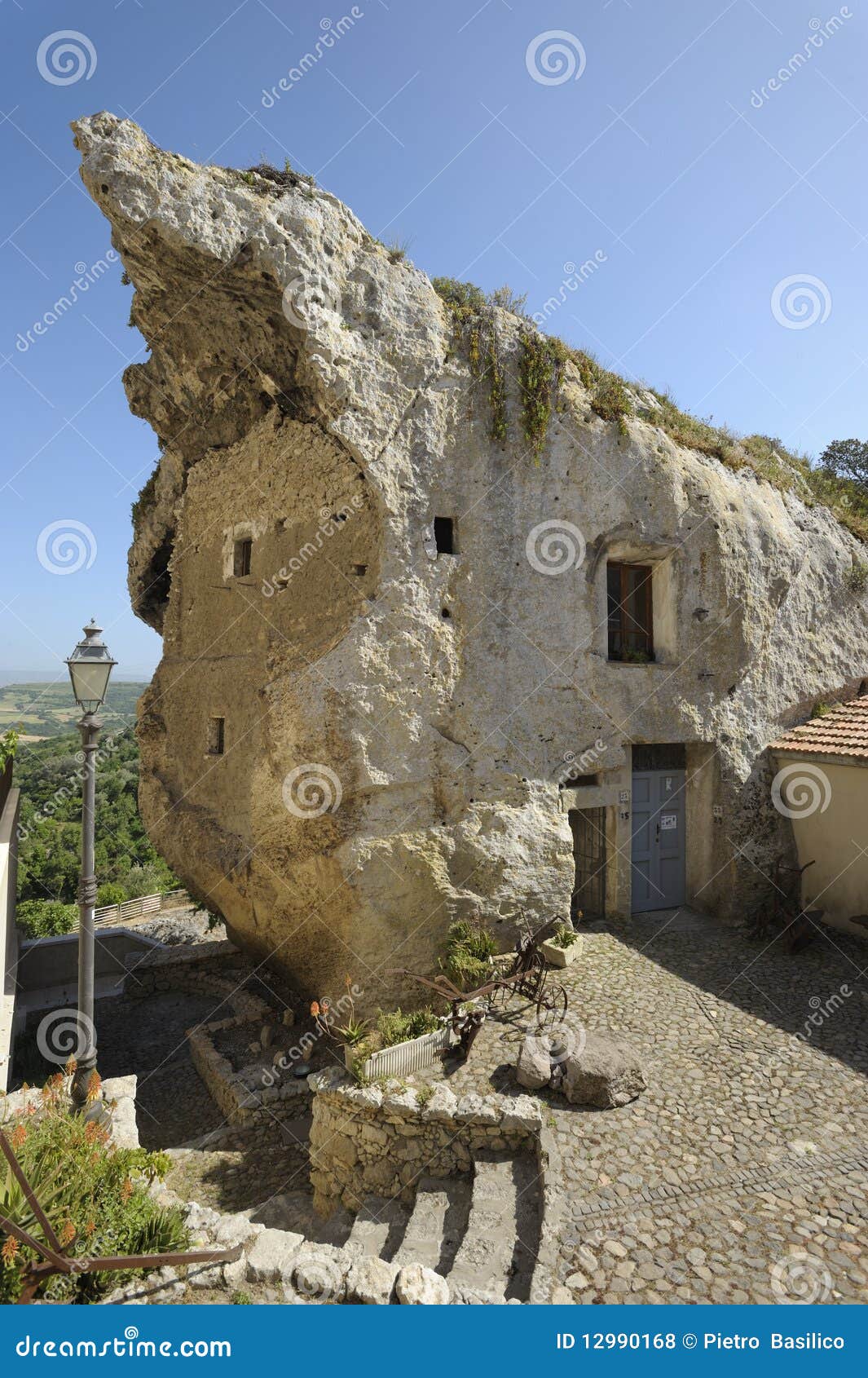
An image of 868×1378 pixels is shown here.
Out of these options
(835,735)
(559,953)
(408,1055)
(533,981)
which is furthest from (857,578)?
(408,1055)

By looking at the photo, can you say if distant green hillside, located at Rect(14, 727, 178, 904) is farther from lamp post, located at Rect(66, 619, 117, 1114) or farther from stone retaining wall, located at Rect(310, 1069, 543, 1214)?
lamp post, located at Rect(66, 619, 117, 1114)

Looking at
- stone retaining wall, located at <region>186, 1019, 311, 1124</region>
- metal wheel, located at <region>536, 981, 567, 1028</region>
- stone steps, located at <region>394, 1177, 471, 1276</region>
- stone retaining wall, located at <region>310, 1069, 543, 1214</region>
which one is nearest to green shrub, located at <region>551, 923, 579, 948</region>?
metal wheel, located at <region>536, 981, 567, 1028</region>

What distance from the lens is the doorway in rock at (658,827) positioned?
38.9ft

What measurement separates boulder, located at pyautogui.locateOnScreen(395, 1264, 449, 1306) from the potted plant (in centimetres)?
507

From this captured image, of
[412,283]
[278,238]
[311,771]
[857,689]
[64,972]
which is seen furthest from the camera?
[64,972]

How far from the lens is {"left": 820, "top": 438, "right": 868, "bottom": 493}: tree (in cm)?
2220

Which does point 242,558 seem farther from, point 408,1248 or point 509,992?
point 408,1248

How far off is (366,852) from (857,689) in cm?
1125

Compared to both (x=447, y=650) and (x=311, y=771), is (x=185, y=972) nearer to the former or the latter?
(x=311, y=771)

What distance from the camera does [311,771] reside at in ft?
30.2

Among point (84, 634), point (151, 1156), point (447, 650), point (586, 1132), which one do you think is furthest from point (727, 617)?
point (151, 1156)

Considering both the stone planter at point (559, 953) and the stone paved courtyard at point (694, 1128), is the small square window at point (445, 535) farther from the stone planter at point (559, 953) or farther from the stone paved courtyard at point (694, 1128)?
the stone paved courtyard at point (694, 1128)

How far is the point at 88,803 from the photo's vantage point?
6.44 m

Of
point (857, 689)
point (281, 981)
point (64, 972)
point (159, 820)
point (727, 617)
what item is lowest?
point (64, 972)
